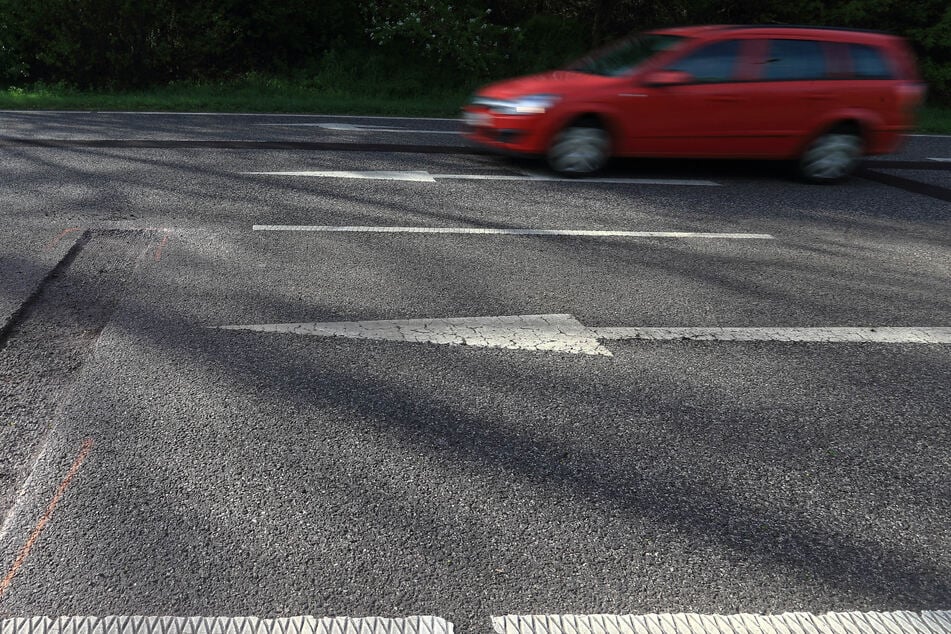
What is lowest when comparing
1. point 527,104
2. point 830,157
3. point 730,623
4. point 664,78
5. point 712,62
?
point 730,623

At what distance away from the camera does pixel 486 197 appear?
24.4 ft

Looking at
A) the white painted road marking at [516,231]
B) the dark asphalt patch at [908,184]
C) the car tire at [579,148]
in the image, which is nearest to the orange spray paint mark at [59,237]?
the white painted road marking at [516,231]

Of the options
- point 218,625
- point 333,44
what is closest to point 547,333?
point 218,625

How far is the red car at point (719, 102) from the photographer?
8297 mm

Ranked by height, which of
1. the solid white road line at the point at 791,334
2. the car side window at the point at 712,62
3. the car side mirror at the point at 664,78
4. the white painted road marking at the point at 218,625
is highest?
the car side window at the point at 712,62

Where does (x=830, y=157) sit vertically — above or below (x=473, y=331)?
above

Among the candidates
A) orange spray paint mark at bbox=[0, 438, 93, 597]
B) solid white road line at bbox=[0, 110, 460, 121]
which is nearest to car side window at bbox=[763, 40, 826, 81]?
solid white road line at bbox=[0, 110, 460, 121]

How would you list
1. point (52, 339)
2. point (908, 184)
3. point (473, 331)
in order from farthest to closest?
point (908, 184) → point (473, 331) → point (52, 339)

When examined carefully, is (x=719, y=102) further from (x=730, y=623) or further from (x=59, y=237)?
(x=730, y=623)

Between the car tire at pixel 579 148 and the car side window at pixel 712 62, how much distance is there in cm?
103

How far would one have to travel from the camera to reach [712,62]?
8.38 m

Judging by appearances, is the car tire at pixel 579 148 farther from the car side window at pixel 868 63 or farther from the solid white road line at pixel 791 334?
the solid white road line at pixel 791 334

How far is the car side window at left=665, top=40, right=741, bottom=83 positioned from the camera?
832cm

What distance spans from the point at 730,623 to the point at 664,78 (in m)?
6.95
